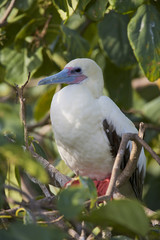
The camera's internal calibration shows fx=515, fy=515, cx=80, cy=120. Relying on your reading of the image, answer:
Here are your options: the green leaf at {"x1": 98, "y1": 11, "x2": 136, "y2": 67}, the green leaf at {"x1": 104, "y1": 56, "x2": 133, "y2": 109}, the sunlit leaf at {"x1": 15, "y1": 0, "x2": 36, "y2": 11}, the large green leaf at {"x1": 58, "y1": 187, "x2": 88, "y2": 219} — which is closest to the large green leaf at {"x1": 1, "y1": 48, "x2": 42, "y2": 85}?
the sunlit leaf at {"x1": 15, "y1": 0, "x2": 36, "y2": 11}

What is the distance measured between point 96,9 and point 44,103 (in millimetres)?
1881

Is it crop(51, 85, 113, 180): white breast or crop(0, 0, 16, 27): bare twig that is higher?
crop(0, 0, 16, 27): bare twig

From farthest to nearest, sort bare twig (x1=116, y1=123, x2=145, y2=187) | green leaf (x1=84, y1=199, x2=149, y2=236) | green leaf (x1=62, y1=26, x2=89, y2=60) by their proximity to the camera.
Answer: green leaf (x1=62, y1=26, x2=89, y2=60)
bare twig (x1=116, y1=123, x2=145, y2=187)
green leaf (x1=84, y1=199, x2=149, y2=236)

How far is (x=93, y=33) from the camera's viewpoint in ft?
17.4

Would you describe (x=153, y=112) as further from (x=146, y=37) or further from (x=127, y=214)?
(x=127, y=214)

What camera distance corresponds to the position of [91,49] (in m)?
4.77

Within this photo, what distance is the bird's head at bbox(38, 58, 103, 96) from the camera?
3.70 metres

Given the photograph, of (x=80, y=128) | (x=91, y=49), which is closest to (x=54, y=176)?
(x=80, y=128)

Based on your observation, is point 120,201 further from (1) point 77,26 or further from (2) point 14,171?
(1) point 77,26

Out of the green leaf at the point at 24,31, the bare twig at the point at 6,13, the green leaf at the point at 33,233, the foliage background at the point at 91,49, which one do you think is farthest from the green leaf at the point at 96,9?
the green leaf at the point at 33,233

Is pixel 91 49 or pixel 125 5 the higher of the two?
pixel 125 5

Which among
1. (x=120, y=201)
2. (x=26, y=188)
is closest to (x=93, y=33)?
(x=26, y=188)

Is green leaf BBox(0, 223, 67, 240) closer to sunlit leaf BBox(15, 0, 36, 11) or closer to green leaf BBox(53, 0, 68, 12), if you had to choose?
green leaf BBox(53, 0, 68, 12)

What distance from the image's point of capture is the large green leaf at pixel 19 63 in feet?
14.2
